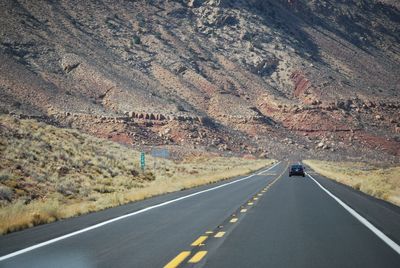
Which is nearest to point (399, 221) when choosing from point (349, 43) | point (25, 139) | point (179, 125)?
point (25, 139)

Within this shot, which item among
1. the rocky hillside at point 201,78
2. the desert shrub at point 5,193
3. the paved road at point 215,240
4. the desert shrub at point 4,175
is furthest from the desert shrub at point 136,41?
A: the paved road at point 215,240

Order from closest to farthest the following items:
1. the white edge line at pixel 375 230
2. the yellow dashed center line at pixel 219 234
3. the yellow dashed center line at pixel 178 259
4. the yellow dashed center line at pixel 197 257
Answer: the yellow dashed center line at pixel 178 259
the yellow dashed center line at pixel 197 257
the white edge line at pixel 375 230
the yellow dashed center line at pixel 219 234

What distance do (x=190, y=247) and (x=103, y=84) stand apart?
73.7 m

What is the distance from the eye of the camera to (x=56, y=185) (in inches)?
836

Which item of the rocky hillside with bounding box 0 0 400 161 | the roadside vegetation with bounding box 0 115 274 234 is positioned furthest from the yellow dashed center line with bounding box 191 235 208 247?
the rocky hillside with bounding box 0 0 400 161

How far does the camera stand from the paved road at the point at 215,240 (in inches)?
285

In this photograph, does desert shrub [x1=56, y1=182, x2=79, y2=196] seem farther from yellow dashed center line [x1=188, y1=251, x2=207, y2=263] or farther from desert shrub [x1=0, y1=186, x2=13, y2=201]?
yellow dashed center line [x1=188, y1=251, x2=207, y2=263]

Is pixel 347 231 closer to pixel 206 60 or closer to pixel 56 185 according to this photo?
pixel 56 185

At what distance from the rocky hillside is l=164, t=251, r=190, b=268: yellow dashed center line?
195 feet

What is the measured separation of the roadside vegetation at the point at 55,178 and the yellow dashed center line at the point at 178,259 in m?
4.87

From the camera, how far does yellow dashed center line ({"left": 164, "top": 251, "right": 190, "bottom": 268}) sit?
272 inches

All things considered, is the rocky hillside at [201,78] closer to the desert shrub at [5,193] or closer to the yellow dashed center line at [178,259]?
the desert shrub at [5,193]

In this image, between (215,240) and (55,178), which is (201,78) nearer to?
(55,178)

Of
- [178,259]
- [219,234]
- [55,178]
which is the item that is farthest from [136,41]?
[178,259]
